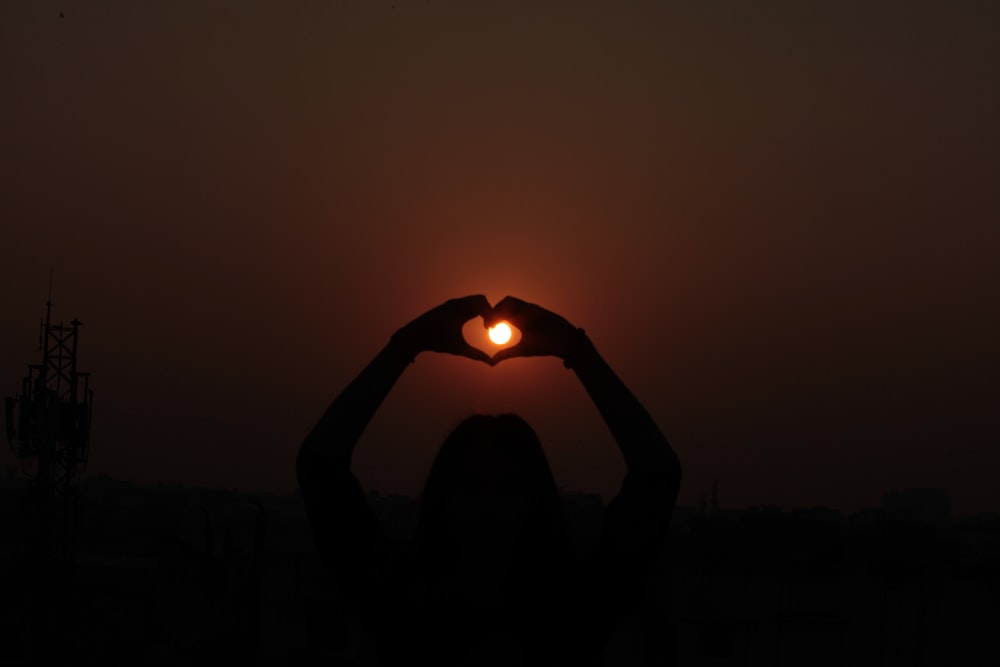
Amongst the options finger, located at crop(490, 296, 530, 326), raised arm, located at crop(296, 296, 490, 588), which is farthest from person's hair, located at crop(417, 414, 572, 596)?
finger, located at crop(490, 296, 530, 326)

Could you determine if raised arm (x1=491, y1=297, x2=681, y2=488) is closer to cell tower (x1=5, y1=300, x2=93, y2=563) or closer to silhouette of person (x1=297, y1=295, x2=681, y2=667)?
silhouette of person (x1=297, y1=295, x2=681, y2=667)

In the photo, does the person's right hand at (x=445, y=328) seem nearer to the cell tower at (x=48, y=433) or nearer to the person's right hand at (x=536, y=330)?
the person's right hand at (x=536, y=330)

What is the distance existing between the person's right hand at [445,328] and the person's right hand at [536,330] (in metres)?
0.05

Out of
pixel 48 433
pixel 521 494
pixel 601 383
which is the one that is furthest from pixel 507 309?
pixel 48 433

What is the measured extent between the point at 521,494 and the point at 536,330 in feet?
1.34

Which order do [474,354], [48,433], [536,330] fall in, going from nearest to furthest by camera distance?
[474,354], [536,330], [48,433]

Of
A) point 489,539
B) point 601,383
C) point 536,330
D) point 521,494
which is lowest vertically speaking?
point 489,539

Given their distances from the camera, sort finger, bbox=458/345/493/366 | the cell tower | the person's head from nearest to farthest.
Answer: finger, bbox=458/345/493/366, the person's head, the cell tower

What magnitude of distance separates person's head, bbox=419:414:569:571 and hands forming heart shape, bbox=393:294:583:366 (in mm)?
214

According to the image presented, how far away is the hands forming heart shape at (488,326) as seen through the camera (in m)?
3.16

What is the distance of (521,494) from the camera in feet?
10.5

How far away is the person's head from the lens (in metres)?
3.18

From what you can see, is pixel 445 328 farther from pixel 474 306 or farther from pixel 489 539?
pixel 489 539

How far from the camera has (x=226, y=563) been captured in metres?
33.8
